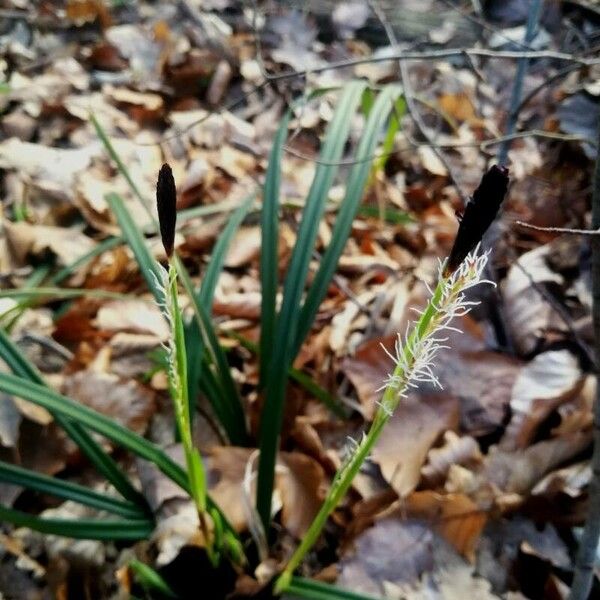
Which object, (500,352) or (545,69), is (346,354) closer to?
(500,352)

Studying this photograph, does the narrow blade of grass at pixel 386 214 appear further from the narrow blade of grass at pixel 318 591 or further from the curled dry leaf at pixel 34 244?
the narrow blade of grass at pixel 318 591

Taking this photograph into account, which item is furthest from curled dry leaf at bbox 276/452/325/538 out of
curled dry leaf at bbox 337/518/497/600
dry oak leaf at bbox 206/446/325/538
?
curled dry leaf at bbox 337/518/497/600

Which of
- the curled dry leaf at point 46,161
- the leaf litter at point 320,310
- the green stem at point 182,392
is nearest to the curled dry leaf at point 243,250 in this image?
the leaf litter at point 320,310

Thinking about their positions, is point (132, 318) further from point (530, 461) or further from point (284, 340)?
point (530, 461)

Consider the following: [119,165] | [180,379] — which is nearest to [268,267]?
[119,165]

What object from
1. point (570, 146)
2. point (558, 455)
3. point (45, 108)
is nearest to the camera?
point (558, 455)

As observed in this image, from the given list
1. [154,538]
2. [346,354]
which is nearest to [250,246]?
[346,354]

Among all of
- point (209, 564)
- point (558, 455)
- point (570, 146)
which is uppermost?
point (570, 146)
